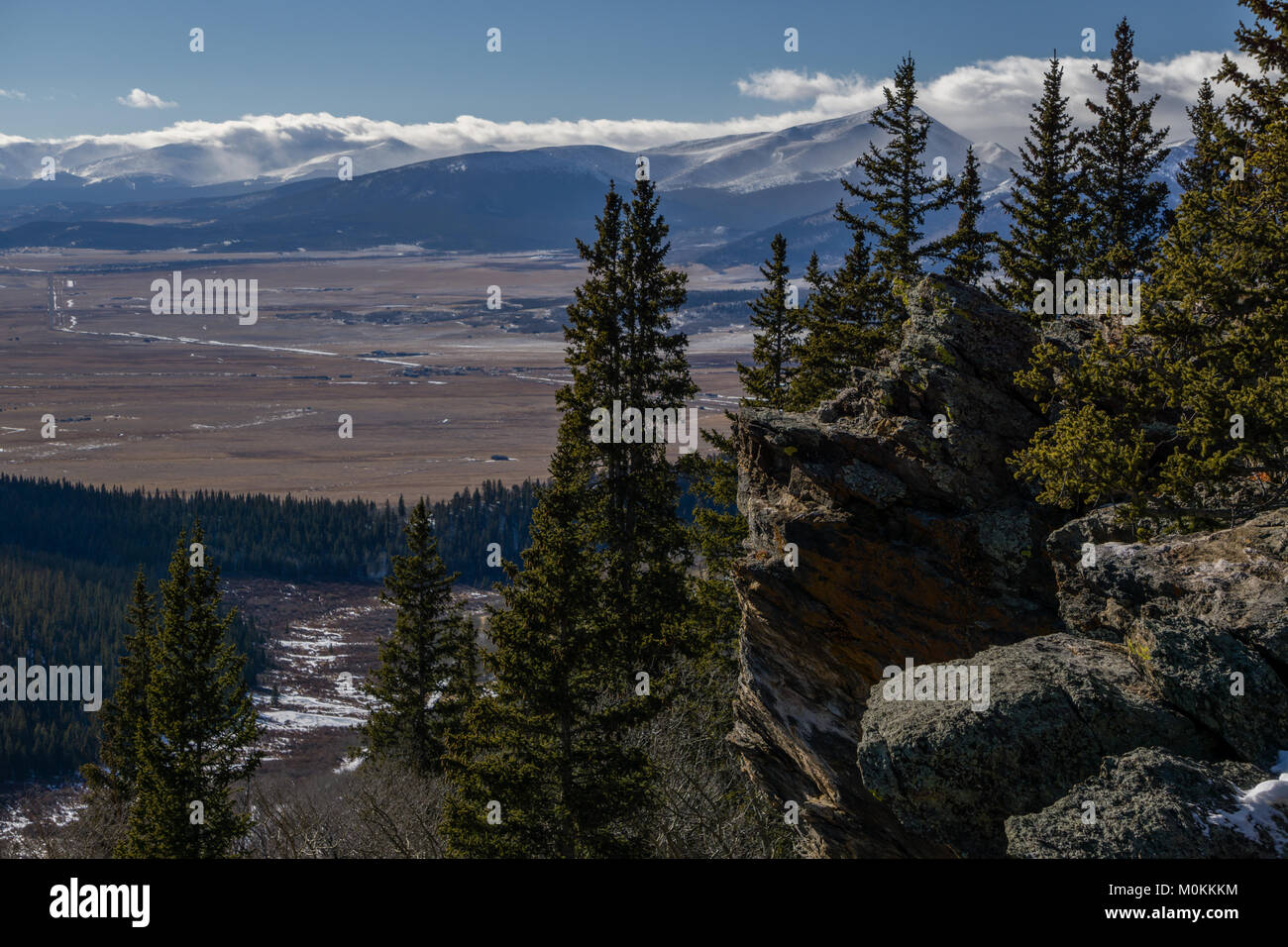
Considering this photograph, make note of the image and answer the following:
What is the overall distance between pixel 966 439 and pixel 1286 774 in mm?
7610

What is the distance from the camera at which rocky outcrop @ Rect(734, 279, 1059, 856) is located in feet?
50.5

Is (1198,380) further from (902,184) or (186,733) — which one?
(186,733)

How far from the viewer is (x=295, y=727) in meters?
116

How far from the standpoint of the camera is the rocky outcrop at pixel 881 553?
1541cm

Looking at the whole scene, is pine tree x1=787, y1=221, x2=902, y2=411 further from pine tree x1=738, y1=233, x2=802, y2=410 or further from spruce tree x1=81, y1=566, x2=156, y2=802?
spruce tree x1=81, y1=566, x2=156, y2=802

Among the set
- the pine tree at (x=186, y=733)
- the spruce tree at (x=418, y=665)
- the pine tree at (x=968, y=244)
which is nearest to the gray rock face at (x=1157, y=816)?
the pine tree at (x=186, y=733)

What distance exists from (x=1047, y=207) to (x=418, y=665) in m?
26.1

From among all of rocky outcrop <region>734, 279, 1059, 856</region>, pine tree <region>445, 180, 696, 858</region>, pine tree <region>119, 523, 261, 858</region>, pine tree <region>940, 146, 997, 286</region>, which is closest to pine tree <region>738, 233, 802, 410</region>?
pine tree <region>940, 146, 997, 286</region>

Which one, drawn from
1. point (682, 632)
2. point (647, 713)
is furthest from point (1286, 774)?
point (682, 632)

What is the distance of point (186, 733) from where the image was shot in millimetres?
27922

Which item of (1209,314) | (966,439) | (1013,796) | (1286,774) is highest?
(1209,314)

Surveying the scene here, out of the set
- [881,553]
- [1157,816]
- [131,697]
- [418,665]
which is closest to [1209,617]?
[1157,816]
